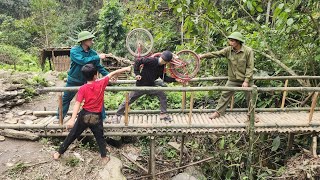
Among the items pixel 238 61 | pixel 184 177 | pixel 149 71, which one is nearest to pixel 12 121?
pixel 149 71

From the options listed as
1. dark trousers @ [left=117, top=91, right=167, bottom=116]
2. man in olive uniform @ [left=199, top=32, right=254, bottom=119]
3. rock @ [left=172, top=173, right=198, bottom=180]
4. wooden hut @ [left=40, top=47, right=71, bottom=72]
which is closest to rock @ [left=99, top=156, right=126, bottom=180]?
dark trousers @ [left=117, top=91, right=167, bottom=116]

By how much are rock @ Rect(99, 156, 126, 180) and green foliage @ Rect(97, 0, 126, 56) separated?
602 inches

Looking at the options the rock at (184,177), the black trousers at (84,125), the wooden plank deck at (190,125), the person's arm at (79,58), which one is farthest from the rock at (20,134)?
the rock at (184,177)

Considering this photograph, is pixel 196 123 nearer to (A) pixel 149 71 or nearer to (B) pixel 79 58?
(A) pixel 149 71

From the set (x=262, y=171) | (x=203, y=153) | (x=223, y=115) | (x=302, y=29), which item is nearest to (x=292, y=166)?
(x=262, y=171)

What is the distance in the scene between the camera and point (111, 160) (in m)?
5.27

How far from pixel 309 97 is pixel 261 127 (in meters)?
2.60

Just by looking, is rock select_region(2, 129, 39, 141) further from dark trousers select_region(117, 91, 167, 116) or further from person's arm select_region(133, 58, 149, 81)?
person's arm select_region(133, 58, 149, 81)

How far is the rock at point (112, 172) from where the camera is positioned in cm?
490

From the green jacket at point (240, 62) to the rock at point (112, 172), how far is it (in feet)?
9.09

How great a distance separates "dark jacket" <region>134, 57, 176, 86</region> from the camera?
18.5ft

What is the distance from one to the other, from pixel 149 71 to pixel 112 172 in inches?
78.5

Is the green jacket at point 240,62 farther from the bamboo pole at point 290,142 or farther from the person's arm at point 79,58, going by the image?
the person's arm at point 79,58

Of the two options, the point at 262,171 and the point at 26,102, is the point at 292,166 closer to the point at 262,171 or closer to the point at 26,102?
the point at 262,171
